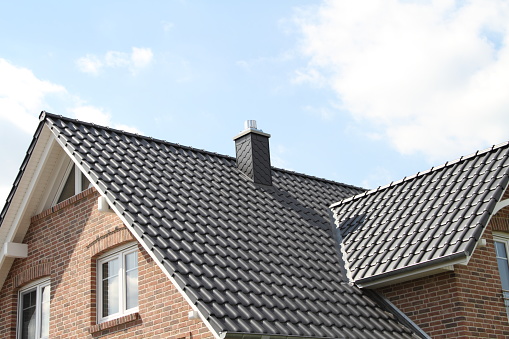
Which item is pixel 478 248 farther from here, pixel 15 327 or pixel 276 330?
pixel 15 327

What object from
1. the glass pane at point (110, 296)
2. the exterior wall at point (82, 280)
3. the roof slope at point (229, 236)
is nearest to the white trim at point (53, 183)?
the exterior wall at point (82, 280)

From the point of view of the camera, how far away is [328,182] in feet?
59.4

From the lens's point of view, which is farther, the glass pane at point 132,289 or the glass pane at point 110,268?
the glass pane at point 110,268

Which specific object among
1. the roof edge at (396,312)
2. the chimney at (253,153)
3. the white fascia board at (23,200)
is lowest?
the roof edge at (396,312)

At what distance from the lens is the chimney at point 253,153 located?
15.8m

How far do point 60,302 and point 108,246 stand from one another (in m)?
1.82

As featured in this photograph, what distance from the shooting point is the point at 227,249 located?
11.4 meters

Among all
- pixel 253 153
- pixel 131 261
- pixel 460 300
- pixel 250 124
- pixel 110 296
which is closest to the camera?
pixel 460 300

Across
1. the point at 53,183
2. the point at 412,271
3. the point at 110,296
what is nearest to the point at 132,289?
the point at 110,296

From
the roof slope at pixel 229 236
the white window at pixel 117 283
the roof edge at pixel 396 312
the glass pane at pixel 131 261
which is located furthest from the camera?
the glass pane at pixel 131 261

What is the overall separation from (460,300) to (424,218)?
1.88 metres

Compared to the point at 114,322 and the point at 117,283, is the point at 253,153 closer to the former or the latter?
the point at 117,283

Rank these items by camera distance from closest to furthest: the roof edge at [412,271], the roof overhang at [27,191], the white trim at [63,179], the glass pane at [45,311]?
1. the roof edge at [412,271]
2. the glass pane at [45,311]
3. the roof overhang at [27,191]
4. the white trim at [63,179]

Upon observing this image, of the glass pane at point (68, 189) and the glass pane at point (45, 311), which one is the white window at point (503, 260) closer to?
the glass pane at point (68, 189)
